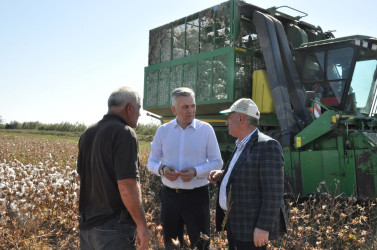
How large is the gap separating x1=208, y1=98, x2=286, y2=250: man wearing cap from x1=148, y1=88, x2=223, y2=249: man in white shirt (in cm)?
51

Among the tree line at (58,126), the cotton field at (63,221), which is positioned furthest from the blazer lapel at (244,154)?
the tree line at (58,126)

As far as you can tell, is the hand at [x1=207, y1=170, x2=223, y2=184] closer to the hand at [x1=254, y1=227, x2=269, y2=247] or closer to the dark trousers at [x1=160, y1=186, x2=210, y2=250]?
the dark trousers at [x1=160, y1=186, x2=210, y2=250]

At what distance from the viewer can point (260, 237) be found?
2455 mm

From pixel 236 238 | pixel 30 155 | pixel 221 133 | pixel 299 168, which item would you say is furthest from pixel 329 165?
pixel 30 155

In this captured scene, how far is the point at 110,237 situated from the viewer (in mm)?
2363

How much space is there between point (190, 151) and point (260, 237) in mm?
1142

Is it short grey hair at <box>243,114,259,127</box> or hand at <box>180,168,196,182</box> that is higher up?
short grey hair at <box>243,114,259,127</box>

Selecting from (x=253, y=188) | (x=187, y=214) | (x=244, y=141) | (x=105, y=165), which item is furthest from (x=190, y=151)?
(x=105, y=165)

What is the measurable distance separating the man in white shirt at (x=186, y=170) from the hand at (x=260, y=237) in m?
0.81

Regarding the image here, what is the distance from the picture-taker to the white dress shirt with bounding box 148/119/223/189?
3303 mm

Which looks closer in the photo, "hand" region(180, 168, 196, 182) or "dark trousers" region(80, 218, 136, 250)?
"dark trousers" region(80, 218, 136, 250)

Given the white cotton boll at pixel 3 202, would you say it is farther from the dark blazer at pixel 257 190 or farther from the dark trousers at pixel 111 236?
the dark blazer at pixel 257 190

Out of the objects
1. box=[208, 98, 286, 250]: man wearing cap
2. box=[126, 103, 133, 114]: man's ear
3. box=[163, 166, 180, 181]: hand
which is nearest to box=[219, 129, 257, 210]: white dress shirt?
box=[208, 98, 286, 250]: man wearing cap

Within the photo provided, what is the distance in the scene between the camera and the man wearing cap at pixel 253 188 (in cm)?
248
